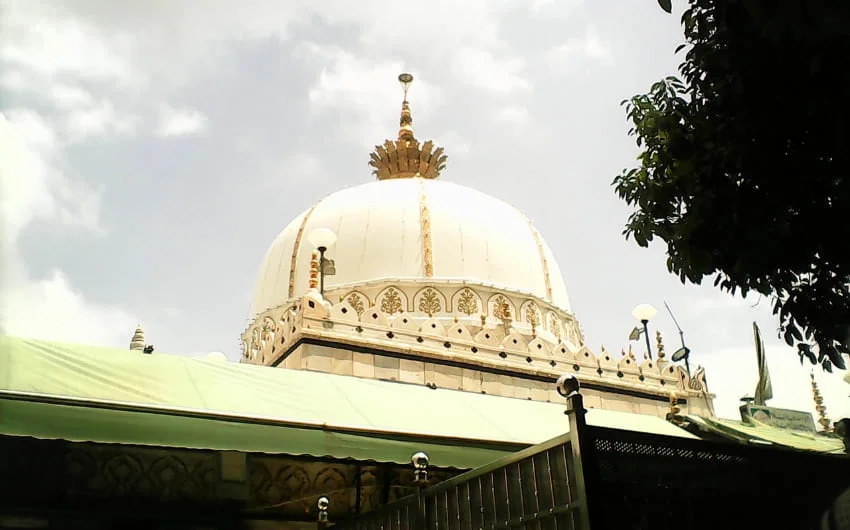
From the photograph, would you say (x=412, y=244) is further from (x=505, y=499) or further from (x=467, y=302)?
(x=505, y=499)

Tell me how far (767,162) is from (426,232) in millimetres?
12080

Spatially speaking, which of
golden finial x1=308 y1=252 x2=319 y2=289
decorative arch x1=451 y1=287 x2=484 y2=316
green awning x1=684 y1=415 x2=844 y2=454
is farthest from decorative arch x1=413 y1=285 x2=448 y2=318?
green awning x1=684 y1=415 x2=844 y2=454

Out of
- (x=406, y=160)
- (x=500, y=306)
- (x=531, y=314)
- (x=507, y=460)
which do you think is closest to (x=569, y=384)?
(x=507, y=460)

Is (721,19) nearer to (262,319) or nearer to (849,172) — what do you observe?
(849,172)

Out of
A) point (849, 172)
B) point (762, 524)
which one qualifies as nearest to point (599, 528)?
point (762, 524)

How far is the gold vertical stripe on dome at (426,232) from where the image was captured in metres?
16.3

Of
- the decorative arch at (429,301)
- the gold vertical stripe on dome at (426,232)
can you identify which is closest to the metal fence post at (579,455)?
the decorative arch at (429,301)

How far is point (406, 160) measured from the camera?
2100 centimetres

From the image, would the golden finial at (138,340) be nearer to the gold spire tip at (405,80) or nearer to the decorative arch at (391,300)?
the decorative arch at (391,300)

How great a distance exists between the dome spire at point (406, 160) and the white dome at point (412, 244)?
1.65 m

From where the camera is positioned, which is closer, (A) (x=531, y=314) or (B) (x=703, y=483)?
(B) (x=703, y=483)

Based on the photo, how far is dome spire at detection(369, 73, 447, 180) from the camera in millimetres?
20891

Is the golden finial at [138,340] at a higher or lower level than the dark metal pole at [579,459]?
higher

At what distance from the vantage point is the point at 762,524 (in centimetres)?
484
